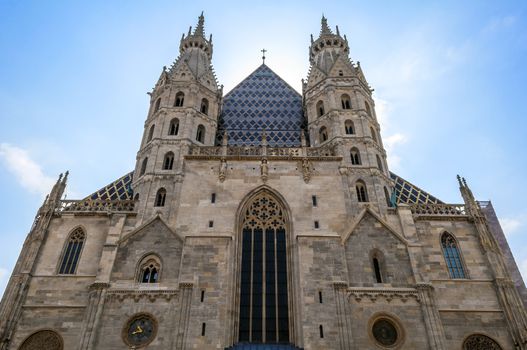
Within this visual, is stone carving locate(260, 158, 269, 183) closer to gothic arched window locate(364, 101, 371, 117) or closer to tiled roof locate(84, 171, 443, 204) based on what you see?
tiled roof locate(84, 171, 443, 204)

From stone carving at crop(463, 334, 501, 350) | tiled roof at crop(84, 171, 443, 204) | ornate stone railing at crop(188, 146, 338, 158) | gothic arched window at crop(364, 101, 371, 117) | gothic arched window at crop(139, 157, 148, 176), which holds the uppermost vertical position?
gothic arched window at crop(364, 101, 371, 117)

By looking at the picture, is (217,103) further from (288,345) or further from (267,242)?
(288,345)

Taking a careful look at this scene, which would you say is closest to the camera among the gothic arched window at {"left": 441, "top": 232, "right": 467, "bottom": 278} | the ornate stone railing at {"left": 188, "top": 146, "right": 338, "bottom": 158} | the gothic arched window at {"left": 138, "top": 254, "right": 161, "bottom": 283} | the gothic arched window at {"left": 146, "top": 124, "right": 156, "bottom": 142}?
the gothic arched window at {"left": 138, "top": 254, "right": 161, "bottom": 283}

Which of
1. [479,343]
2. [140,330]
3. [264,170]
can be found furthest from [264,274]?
[479,343]

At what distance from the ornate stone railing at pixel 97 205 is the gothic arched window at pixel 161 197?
128 centimetres

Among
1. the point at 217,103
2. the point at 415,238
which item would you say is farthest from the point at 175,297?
the point at 217,103

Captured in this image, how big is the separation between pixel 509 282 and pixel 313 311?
8.60 metres

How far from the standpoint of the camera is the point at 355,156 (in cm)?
2256

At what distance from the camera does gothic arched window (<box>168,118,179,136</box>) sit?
23.6 m

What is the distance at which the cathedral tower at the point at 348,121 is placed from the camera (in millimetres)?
21250

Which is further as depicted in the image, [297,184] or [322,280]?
[297,184]

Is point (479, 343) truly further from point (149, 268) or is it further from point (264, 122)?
point (264, 122)

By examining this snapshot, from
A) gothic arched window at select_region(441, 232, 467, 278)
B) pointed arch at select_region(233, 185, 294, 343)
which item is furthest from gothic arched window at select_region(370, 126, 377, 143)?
pointed arch at select_region(233, 185, 294, 343)

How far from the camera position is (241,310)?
17.4 metres
